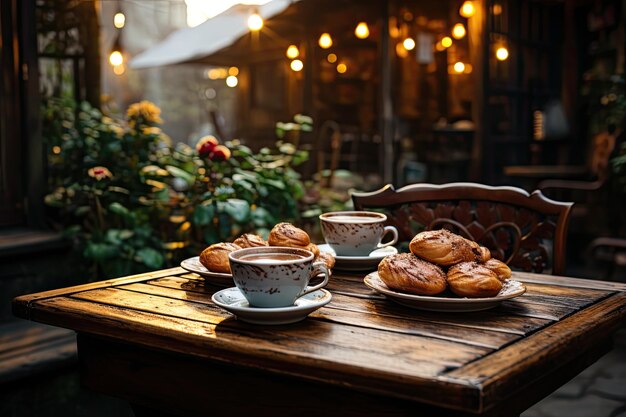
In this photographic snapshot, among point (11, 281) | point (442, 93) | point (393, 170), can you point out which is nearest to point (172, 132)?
point (442, 93)

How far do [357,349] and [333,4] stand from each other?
27.7 feet

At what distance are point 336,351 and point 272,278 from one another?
194 millimetres

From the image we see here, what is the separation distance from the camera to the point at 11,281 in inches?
151

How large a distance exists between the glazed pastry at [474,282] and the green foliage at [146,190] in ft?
7.43

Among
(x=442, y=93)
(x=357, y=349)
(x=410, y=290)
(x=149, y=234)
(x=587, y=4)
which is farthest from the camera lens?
(x=442, y=93)

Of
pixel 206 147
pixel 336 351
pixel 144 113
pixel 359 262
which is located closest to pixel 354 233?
pixel 359 262

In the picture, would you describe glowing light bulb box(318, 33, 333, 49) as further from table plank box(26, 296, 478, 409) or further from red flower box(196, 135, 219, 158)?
table plank box(26, 296, 478, 409)

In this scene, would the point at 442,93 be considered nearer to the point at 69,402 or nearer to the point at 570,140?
the point at 570,140

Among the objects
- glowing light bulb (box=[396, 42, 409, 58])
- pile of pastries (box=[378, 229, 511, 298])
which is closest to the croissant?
pile of pastries (box=[378, 229, 511, 298])

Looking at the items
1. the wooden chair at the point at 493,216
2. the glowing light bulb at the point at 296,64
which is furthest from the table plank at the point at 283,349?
the glowing light bulb at the point at 296,64

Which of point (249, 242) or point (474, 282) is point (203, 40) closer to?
point (249, 242)

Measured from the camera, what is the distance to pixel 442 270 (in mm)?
1440

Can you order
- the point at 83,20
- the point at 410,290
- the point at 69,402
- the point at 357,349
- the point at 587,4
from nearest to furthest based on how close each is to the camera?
the point at 357,349 < the point at 410,290 < the point at 69,402 < the point at 83,20 < the point at 587,4

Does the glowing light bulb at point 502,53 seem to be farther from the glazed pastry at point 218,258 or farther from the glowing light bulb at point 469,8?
the glazed pastry at point 218,258
